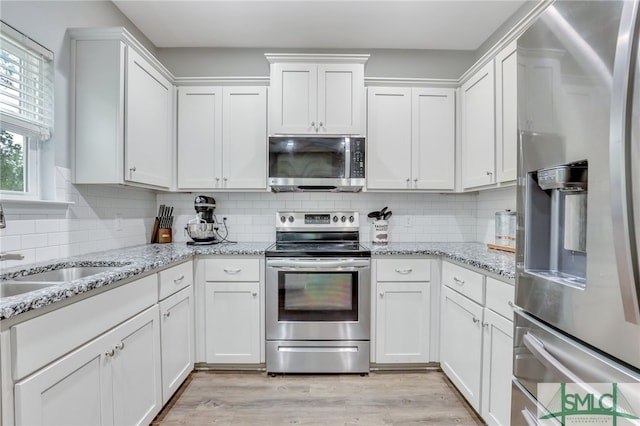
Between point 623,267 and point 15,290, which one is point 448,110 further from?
point 15,290

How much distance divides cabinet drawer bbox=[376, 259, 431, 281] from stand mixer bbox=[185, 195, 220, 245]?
4.61ft

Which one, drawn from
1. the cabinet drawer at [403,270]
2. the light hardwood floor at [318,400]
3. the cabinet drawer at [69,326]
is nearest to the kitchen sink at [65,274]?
the cabinet drawer at [69,326]

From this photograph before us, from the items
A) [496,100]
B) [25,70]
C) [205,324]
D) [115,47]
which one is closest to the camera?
[25,70]

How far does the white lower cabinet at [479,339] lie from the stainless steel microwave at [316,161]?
3.33ft

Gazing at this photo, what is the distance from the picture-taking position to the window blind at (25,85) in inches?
58.2

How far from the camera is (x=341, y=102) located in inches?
96.8

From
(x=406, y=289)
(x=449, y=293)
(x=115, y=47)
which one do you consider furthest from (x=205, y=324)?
(x=115, y=47)

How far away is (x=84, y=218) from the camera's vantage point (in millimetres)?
1930

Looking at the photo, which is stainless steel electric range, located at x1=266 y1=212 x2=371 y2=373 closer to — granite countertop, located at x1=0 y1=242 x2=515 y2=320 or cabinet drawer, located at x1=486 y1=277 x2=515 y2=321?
granite countertop, located at x1=0 y1=242 x2=515 y2=320

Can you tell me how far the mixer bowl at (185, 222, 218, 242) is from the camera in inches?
97.7

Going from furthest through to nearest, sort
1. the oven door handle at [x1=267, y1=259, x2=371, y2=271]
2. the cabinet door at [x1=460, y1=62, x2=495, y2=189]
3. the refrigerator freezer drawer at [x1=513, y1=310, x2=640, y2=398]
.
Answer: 1. the oven door handle at [x1=267, y1=259, x2=371, y2=271]
2. the cabinet door at [x1=460, y1=62, x2=495, y2=189]
3. the refrigerator freezer drawer at [x1=513, y1=310, x2=640, y2=398]

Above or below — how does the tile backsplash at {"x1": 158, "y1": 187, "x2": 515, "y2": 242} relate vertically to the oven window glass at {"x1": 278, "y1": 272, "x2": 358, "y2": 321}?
above

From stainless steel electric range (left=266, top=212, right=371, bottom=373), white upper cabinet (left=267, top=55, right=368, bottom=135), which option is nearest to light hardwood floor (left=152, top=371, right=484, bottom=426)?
stainless steel electric range (left=266, top=212, right=371, bottom=373)

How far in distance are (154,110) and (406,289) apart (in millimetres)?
2280
